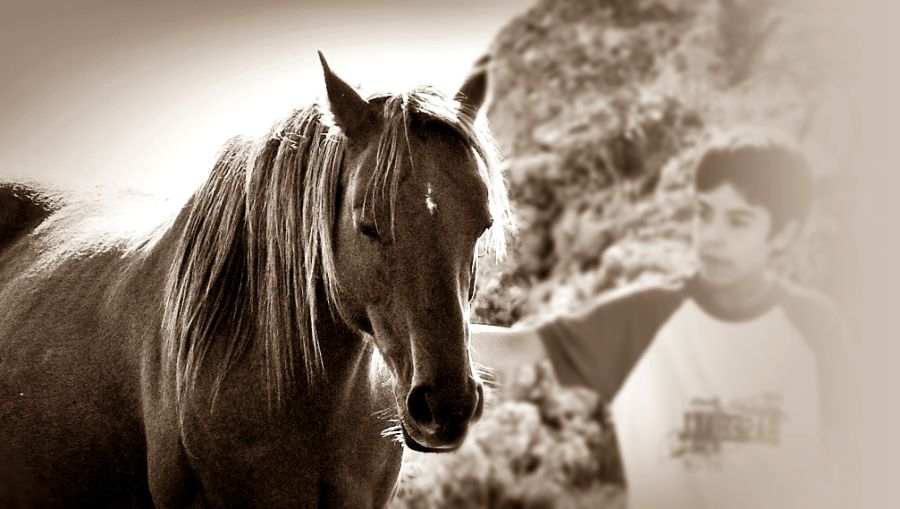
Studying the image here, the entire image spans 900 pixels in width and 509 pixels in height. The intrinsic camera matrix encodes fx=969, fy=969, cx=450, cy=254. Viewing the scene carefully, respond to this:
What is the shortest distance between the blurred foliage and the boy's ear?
0.27 ft

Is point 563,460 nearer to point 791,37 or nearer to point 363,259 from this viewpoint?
point 791,37

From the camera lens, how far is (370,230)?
142 centimetres

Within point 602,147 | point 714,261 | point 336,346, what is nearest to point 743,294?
point 714,261

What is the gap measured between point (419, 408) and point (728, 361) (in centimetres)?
242

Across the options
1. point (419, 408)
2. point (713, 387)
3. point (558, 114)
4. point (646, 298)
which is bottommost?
point (713, 387)

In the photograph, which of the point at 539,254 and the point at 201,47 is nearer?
the point at 201,47

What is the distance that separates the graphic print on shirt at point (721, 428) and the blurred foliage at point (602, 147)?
1.01 ft

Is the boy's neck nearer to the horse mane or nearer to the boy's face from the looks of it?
the boy's face

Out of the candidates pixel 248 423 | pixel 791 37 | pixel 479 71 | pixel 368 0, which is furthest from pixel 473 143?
pixel 791 37

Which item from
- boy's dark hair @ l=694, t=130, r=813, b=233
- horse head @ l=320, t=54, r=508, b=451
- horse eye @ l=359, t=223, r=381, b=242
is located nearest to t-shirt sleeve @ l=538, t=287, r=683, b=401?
boy's dark hair @ l=694, t=130, r=813, b=233

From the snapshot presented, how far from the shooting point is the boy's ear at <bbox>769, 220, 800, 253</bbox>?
3.53 m

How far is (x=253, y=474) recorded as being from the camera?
155 cm

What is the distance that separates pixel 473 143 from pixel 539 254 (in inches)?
103

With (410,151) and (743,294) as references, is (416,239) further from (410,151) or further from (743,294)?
(743,294)
